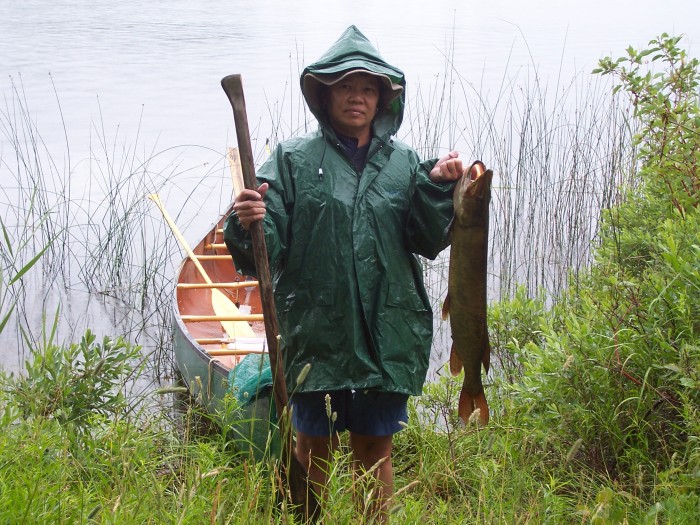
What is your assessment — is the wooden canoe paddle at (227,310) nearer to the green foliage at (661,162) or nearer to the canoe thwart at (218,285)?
the canoe thwart at (218,285)

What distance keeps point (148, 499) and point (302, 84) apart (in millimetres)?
1592

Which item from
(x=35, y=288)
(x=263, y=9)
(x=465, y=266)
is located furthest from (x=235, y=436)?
(x=263, y=9)

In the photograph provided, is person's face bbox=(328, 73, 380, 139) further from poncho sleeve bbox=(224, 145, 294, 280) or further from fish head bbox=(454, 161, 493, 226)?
fish head bbox=(454, 161, 493, 226)

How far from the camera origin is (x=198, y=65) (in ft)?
50.3

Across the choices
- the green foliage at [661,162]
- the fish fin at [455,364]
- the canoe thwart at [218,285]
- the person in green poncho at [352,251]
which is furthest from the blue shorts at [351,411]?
the canoe thwart at [218,285]

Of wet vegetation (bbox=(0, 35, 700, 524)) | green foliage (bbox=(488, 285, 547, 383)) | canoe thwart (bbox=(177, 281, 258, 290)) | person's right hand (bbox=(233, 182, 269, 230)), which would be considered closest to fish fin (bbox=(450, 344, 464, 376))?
wet vegetation (bbox=(0, 35, 700, 524))

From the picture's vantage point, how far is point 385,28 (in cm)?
1972

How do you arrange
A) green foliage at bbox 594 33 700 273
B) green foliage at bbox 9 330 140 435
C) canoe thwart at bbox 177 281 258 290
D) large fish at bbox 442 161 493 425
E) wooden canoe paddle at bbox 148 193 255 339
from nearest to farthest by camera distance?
large fish at bbox 442 161 493 425 < green foliage at bbox 9 330 140 435 < green foliage at bbox 594 33 700 273 < wooden canoe paddle at bbox 148 193 255 339 < canoe thwart at bbox 177 281 258 290

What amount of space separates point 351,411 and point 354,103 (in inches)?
44.8

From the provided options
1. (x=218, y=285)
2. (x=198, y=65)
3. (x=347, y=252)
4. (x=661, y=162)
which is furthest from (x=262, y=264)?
(x=198, y=65)

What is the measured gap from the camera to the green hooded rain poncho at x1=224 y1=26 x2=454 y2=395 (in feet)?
10.3

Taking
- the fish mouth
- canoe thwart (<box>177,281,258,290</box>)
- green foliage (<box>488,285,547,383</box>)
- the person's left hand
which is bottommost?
canoe thwart (<box>177,281,258,290</box>)

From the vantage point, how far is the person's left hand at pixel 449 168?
10.0 ft

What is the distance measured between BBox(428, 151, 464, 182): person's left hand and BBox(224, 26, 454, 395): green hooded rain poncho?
0.15 feet
